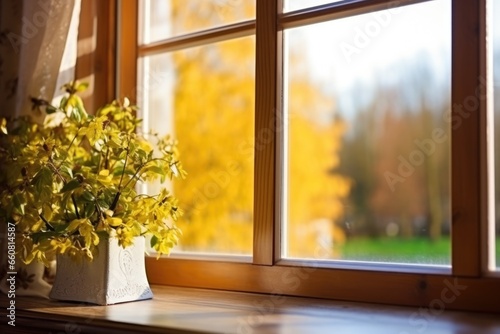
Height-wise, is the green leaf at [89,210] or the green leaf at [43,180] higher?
the green leaf at [43,180]

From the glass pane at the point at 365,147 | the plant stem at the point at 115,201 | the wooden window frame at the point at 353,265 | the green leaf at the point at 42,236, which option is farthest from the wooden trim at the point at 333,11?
the glass pane at the point at 365,147

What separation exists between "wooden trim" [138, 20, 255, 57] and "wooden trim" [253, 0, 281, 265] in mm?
79

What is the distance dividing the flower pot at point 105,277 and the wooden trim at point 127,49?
63cm

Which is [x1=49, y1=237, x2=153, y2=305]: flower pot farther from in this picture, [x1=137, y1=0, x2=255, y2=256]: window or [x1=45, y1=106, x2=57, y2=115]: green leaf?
[x1=137, y1=0, x2=255, y2=256]: window

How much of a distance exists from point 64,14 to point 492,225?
1.29m

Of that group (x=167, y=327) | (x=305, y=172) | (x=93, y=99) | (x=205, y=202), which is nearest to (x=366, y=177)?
(x=305, y=172)

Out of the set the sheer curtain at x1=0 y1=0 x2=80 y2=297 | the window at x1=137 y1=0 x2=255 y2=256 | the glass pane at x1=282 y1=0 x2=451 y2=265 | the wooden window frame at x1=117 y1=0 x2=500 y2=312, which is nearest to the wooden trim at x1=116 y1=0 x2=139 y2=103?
the wooden window frame at x1=117 y1=0 x2=500 y2=312

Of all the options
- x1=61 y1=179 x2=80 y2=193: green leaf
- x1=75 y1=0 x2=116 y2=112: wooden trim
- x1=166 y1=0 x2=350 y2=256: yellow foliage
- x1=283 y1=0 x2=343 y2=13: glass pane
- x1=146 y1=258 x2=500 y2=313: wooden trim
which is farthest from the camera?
x1=166 y1=0 x2=350 y2=256: yellow foliage

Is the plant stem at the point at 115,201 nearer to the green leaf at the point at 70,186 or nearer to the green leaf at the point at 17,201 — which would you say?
the green leaf at the point at 70,186

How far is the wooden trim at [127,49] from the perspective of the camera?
2.04 m

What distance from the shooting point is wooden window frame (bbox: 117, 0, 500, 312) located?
54.1 inches

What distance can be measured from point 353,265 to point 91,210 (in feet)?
2.13

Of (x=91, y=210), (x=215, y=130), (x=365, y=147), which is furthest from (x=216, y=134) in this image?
(x=365, y=147)

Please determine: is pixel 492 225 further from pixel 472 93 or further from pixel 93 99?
pixel 93 99
